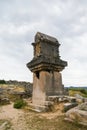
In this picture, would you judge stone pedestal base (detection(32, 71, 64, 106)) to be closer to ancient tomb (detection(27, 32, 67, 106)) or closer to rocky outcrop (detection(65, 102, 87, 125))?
ancient tomb (detection(27, 32, 67, 106))

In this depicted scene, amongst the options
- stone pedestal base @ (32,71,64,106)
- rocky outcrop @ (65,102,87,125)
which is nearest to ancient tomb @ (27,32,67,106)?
stone pedestal base @ (32,71,64,106)

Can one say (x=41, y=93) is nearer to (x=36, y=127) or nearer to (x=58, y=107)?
(x=58, y=107)

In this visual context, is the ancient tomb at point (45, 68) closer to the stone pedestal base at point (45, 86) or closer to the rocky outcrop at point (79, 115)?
the stone pedestal base at point (45, 86)

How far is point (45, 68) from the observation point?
30.6 feet

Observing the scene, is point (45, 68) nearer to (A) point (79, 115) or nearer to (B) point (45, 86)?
(B) point (45, 86)

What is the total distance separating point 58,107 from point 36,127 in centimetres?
258

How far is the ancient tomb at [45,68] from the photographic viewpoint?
9180mm

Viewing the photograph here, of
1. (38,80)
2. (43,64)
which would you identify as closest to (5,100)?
(38,80)

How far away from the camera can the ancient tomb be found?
9.18m

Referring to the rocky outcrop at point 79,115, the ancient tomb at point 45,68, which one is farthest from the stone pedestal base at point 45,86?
the rocky outcrop at point 79,115

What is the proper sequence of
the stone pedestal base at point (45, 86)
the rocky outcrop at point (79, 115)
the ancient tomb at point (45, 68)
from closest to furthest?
the rocky outcrop at point (79, 115)
the stone pedestal base at point (45, 86)
the ancient tomb at point (45, 68)

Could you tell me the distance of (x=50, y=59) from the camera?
30.9 feet

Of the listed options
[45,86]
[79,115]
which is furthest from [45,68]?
[79,115]

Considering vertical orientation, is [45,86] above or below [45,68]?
below
